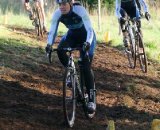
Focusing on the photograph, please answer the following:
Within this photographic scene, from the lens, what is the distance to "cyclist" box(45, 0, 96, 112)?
6.84 meters

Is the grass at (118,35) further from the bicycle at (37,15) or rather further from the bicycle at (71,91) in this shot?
the bicycle at (71,91)

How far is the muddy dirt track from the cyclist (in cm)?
60

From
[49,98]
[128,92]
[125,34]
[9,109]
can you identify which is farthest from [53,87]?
[125,34]

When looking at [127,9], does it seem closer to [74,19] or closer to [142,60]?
[142,60]

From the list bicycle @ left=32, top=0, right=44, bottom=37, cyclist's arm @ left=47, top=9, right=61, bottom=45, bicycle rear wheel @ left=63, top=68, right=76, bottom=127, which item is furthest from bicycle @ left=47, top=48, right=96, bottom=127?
bicycle @ left=32, top=0, right=44, bottom=37

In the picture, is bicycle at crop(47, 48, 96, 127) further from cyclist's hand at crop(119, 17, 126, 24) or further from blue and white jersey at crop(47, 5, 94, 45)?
cyclist's hand at crop(119, 17, 126, 24)

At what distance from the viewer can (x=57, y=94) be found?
27.8ft

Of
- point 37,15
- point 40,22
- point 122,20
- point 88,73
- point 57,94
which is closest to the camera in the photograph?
point 88,73

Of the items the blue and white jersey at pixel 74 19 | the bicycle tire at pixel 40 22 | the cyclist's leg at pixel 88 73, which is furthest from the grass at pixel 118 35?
the blue and white jersey at pixel 74 19

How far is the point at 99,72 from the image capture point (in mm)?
10906

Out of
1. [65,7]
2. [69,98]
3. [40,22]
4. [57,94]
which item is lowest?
[40,22]

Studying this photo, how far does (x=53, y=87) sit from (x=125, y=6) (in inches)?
130

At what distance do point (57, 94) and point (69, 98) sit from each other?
168 centimetres

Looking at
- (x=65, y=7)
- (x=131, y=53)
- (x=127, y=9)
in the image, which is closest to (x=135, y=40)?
(x=131, y=53)
